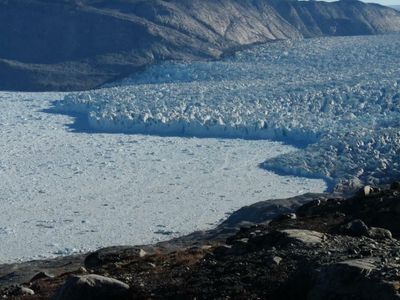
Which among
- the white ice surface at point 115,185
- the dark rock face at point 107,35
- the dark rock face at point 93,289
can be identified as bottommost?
the white ice surface at point 115,185

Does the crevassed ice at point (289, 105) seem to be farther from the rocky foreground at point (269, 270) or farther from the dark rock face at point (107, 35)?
the rocky foreground at point (269, 270)

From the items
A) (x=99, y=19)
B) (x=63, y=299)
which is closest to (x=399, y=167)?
(x=63, y=299)

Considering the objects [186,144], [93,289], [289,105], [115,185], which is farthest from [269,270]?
[289,105]

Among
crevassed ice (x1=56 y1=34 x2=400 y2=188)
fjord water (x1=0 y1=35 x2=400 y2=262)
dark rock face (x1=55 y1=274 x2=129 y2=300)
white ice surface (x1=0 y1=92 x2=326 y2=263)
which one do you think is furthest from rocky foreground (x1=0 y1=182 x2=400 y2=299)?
crevassed ice (x1=56 y1=34 x2=400 y2=188)

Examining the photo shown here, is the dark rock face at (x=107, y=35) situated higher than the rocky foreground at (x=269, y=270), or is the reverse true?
the dark rock face at (x=107, y=35)

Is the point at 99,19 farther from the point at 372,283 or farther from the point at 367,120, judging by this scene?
the point at 372,283

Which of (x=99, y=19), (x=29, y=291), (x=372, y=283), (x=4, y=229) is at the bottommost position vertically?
(x=4, y=229)

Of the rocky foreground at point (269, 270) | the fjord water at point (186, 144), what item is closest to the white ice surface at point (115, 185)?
the fjord water at point (186, 144)
